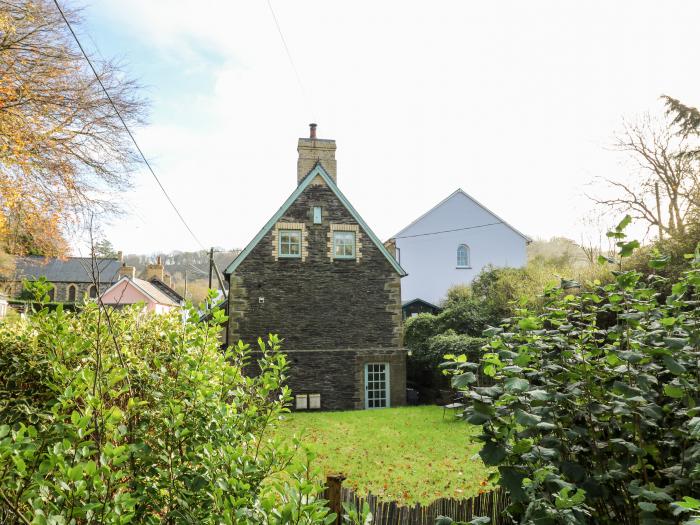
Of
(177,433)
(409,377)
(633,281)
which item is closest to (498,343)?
(633,281)

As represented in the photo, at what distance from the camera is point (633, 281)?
313 centimetres

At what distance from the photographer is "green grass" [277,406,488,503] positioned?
8820mm

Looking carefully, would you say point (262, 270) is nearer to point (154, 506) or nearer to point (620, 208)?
point (154, 506)

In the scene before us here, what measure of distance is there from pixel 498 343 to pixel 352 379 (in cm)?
1639

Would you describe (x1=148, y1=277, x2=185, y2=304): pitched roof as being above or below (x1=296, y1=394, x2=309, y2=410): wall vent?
above

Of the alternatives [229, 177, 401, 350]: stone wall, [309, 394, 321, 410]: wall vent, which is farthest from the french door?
[309, 394, 321, 410]: wall vent

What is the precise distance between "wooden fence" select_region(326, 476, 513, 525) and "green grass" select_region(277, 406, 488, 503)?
93 cm

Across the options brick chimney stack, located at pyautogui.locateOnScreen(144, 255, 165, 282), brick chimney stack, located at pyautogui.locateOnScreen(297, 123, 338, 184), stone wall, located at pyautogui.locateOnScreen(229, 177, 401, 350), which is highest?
brick chimney stack, located at pyautogui.locateOnScreen(297, 123, 338, 184)

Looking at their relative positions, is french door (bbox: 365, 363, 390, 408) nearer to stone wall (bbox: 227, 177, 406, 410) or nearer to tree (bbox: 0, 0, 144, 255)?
stone wall (bbox: 227, 177, 406, 410)

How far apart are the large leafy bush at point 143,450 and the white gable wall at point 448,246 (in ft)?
Result: 93.8

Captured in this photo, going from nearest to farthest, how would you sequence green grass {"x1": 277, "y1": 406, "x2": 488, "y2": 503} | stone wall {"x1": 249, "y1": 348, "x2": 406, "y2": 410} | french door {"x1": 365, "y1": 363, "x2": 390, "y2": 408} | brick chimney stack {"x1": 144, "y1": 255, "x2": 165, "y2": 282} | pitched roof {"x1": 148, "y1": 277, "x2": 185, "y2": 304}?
green grass {"x1": 277, "y1": 406, "x2": 488, "y2": 503}, stone wall {"x1": 249, "y1": 348, "x2": 406, "y2": 410}, french door {"x1": 365, "y1": 363, "x2": 390, "y2": 408}, brick chimney stack {"x1": 144, "y1": 255, "x2": 165, "y2": 282}, pitched roof {"x1": 148, "y1": 277, "x2": 185, "y2": 304}

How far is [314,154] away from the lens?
20516 mm

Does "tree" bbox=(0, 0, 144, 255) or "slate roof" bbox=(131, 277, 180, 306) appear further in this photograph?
"slate roof" bbox=(131, 277, 180, 306)

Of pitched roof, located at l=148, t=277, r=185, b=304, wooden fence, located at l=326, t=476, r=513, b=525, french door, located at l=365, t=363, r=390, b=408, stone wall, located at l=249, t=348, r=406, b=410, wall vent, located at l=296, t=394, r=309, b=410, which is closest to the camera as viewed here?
wooden fence, located at l=326, t=476, r=513, b=525
